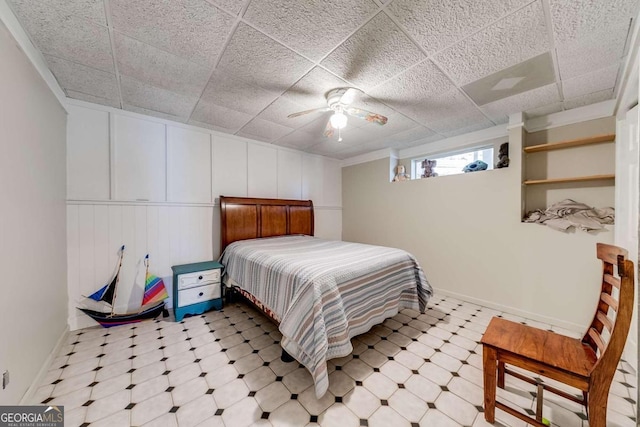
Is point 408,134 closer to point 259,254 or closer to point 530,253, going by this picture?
point 530,253

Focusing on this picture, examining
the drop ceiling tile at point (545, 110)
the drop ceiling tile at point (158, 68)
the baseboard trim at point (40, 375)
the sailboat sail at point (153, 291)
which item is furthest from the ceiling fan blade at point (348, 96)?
the baseboard trim at point (40, 375)

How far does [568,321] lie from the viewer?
2.58m

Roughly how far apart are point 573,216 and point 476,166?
118cm

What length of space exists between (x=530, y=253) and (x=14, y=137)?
4854 millimetres

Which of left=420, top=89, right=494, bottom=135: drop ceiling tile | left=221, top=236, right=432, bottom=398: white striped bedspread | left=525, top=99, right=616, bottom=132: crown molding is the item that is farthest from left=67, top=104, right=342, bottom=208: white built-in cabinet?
left=525, top=99, right=616, bottom=132: crown molding

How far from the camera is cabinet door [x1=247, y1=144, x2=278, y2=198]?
12.8 feet

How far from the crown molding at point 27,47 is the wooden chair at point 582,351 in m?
3.51

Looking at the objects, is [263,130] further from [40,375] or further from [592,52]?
[592,52]

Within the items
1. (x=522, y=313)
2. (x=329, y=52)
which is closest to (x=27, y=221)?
(x=329, y=52)

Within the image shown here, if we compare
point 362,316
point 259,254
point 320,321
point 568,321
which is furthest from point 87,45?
point 568,321

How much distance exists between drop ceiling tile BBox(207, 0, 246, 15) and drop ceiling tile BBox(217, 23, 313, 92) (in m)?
0.11

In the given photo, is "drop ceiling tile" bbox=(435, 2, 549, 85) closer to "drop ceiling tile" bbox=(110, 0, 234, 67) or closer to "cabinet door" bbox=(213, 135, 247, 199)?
"drop ceiling tile" bbox=(110, 0, 234, 67)

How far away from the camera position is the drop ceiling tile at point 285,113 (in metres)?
2.56

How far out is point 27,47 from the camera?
1609 mm
